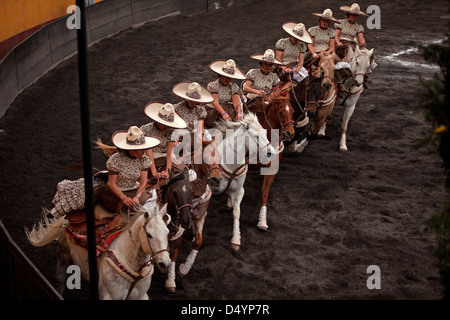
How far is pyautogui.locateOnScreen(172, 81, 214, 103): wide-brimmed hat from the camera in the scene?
326 inches

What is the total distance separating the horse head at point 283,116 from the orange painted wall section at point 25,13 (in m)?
7.68

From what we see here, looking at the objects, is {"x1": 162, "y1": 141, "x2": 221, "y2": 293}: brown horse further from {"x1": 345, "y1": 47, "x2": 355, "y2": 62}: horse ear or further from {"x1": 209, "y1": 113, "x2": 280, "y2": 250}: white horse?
{"x1": 345, "y1": 47, "x2": 355, "y2": 62}: horse ear

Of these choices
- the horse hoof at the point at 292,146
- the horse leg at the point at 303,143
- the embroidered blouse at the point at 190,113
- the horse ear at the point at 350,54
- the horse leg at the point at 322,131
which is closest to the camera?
the embroidered blouse at the point at 190,113

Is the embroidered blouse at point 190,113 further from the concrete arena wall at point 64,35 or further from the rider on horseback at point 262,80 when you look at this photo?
the concrete arena wall at point 64,35

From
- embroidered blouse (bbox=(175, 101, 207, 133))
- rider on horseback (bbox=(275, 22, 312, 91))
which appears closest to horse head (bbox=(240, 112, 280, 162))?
embroidered blouse (bbox=(175, 101, 207, 133))

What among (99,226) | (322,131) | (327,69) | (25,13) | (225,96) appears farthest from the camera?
(25,13)

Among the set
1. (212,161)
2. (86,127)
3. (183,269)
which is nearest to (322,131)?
(212,161)

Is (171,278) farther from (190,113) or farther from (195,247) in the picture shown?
(190,113)

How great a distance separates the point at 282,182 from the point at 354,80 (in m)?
2.76

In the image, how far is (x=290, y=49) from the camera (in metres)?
11.4

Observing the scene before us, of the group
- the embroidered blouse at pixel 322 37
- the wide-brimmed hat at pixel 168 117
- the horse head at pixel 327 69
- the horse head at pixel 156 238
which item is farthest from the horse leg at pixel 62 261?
the embroidered blouse at pixel 322 37

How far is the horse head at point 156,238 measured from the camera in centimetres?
560

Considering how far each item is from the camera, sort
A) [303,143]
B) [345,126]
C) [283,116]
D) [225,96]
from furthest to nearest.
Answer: [345,126]
[303,143]
[225,96]
[283,116]
